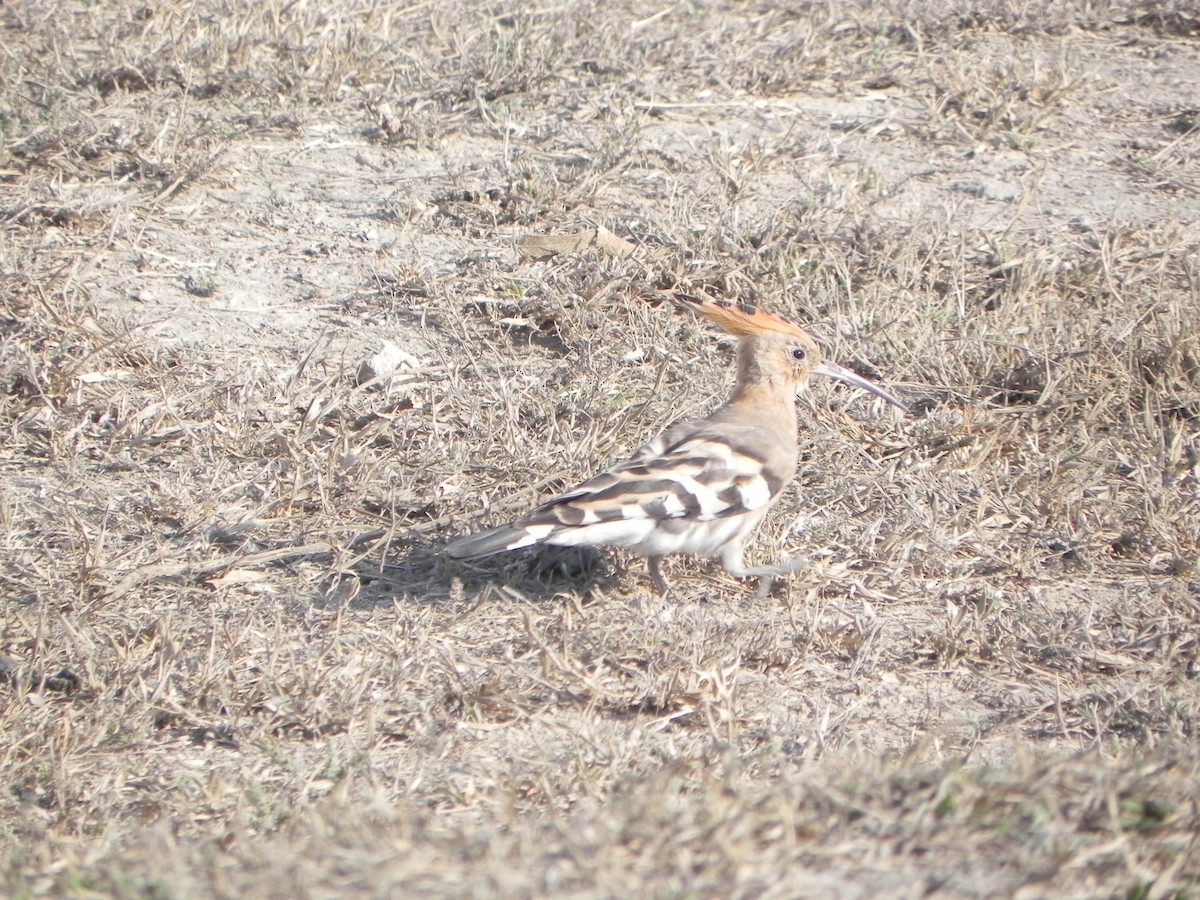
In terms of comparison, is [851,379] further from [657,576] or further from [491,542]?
[491,542]

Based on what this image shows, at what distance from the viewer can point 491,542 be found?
356cm

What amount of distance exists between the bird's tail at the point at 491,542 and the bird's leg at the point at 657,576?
0.44 meters

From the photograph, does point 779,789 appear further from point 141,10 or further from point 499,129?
point 141,10

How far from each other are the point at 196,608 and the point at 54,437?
0.93m

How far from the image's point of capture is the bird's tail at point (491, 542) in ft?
11.6

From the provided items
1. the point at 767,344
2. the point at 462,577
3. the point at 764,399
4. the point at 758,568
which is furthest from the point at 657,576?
the point at 767,344

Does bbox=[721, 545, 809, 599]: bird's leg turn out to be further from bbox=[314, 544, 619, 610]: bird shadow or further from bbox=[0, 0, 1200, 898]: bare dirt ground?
bbox=[314, 544, 619, 610]: bird shadow

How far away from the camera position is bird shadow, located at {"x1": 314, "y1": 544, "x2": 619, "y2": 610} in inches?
149

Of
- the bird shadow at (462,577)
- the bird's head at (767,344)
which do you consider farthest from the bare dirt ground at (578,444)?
the bird's head at (767,344)

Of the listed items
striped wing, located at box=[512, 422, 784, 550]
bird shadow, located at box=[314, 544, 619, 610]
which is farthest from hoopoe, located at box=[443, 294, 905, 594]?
bird shadow, located at box=[314, 544, 619, 610]

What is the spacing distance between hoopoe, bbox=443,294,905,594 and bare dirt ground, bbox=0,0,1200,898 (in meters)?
0.18

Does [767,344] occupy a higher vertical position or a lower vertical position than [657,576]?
higher

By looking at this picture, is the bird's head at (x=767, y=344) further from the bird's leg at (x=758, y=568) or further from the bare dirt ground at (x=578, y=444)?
the bird's leg at (x=758, y=568)

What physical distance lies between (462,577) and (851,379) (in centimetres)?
137
